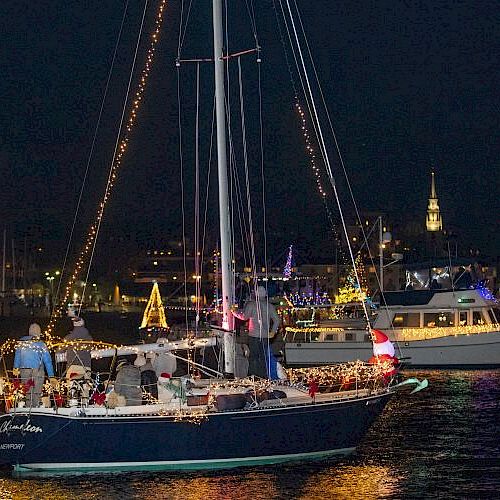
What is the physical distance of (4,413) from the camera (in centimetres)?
2623

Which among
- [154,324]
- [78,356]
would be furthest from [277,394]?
[154,324]

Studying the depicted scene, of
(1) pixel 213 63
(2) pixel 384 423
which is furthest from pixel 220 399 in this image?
(2) pixel 384 423

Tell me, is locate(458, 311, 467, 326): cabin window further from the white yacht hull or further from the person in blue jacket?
the person in blue jacket

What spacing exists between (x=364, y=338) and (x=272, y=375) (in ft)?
119

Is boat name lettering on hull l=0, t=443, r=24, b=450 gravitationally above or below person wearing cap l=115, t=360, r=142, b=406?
below

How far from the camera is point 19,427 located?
85.1 ft

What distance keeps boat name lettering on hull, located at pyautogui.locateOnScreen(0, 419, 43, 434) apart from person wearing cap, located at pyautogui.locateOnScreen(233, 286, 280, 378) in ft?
17.7

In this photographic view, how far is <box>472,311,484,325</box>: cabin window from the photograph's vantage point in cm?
6512

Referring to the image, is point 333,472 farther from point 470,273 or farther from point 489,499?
point 470,273

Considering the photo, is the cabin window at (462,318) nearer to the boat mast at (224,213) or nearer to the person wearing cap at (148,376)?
the boat mast at (224,213)

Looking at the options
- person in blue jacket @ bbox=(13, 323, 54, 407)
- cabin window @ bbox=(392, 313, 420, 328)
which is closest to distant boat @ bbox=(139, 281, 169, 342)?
cabin window @ bbox=(392, 313, 420, 328)

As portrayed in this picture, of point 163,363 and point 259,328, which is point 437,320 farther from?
point 163,363

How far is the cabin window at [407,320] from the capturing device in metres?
64.9

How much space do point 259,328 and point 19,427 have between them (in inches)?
233
